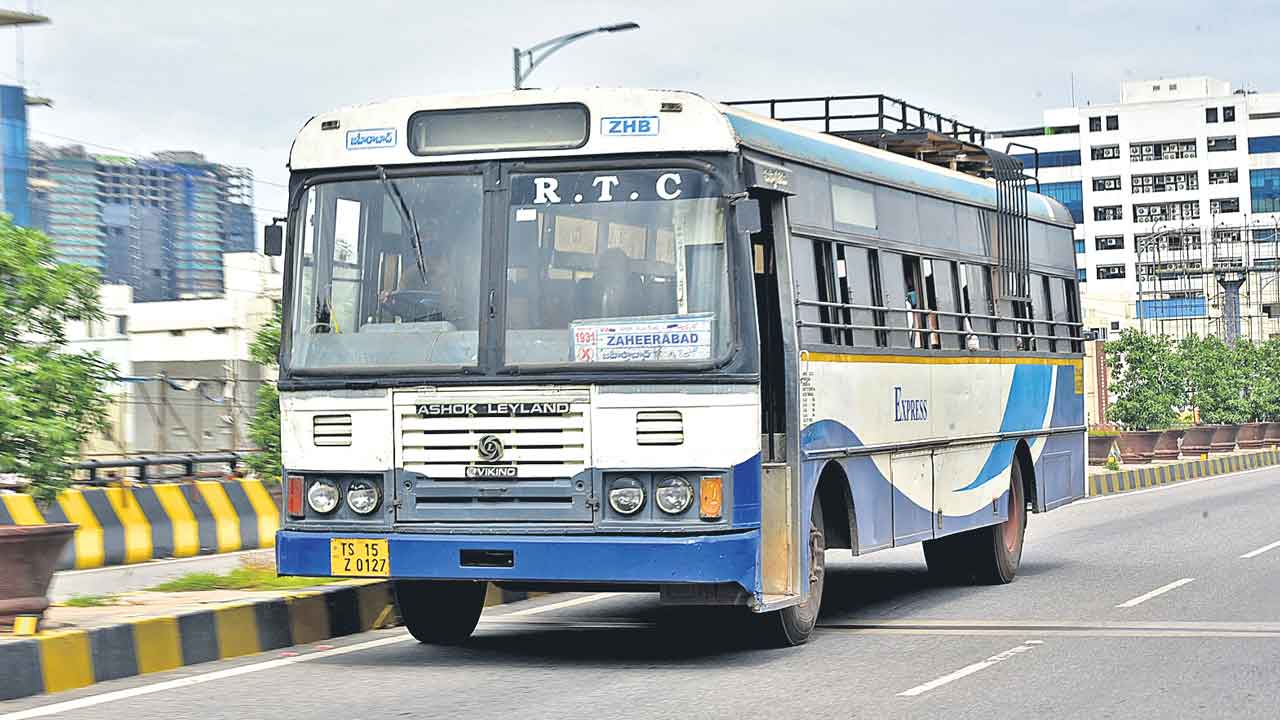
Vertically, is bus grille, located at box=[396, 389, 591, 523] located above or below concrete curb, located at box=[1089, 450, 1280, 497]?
above

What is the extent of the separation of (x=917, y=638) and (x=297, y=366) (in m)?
4.05

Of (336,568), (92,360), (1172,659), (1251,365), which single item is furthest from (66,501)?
(1251,365)

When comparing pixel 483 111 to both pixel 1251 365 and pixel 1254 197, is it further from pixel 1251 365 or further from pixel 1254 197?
pixel 1254 197

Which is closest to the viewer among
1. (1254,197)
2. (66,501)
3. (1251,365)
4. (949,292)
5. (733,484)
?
(733,484)

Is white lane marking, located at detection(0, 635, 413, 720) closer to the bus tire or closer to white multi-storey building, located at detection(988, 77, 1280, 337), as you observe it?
the bus tire

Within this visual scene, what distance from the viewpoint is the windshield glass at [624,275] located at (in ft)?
32.1

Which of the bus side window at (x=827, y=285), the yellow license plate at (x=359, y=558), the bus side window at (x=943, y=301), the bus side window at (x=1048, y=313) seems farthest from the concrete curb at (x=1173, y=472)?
the yellow license plate at (x=359, y=558)

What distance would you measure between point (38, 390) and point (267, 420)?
880 cm

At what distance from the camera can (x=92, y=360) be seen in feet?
35.1

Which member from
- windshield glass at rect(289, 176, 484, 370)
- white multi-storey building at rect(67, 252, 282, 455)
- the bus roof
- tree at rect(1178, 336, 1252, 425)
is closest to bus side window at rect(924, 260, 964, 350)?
the bus roof

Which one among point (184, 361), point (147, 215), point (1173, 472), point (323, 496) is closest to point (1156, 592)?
point (323, 496)

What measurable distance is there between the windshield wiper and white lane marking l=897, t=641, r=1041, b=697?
10.7 feet

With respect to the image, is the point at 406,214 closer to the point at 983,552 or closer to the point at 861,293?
the point at 861,293

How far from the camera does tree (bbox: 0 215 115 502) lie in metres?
10.2
